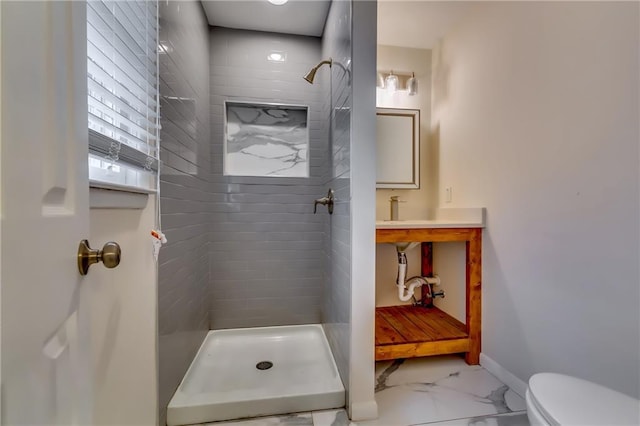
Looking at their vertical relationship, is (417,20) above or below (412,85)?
above

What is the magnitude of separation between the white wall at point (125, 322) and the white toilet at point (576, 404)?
1.36 meters

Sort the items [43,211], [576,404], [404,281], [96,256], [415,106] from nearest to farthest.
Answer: [43,211], [96,256], [576,404], [404,281], [415,106]

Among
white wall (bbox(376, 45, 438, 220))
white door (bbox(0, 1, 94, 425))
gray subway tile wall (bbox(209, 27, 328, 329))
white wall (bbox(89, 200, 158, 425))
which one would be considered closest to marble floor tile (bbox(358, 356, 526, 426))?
gray subway tile wall (bbox(209, 27, 328, 329))

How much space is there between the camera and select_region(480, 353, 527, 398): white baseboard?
4.84ft

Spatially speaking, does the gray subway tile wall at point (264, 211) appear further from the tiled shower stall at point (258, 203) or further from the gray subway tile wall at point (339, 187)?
the gray subway tile wall at point (339, 187)

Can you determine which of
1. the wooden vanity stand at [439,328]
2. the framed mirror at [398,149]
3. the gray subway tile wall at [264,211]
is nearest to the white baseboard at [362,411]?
the wooden vanity stand at [439,328]

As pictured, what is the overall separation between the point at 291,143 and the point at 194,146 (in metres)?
0.85

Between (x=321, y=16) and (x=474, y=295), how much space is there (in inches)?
86.7

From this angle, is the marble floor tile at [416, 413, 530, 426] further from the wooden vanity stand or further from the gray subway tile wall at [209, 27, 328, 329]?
the gray subway tile wall at [209, 27, 328, 329]

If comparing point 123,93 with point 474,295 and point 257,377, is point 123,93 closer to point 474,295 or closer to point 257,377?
point 257,377

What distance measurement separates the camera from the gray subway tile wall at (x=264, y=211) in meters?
2.14

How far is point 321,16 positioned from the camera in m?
1.99

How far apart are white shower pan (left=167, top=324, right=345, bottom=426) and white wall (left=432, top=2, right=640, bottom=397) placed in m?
1.08

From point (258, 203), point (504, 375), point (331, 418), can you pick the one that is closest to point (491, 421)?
point (504, 375)
